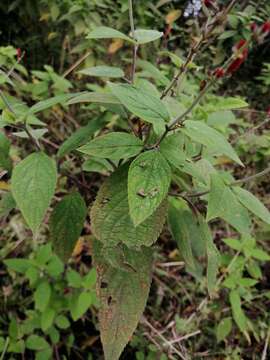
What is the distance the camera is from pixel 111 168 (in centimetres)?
100

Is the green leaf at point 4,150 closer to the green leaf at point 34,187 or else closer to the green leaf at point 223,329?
the green leaf at point 34,187

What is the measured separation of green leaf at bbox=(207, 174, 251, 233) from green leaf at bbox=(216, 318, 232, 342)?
0.69m

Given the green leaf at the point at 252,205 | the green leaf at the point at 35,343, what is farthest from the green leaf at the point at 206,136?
the green leaf at the point at 35,343

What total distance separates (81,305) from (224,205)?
2.05ft

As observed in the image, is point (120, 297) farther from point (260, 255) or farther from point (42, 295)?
point (260, 255)

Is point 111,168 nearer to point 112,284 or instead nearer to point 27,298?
point 112,284

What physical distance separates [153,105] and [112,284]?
33 cm

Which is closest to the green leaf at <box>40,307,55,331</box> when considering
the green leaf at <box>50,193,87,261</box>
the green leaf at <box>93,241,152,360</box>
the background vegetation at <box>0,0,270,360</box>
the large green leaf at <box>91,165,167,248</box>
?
the background vegetation at <box>0,0,270,360</box>

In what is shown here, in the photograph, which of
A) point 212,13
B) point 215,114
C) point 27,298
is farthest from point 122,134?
point 27,298

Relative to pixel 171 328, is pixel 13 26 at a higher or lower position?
higher

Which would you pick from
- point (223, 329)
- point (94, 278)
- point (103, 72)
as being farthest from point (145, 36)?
point (223, 329)

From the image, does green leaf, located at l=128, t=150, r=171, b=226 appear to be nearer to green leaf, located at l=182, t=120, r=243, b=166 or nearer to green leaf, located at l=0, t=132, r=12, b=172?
green leaf, located at l=182, t=120, r=243, b=166

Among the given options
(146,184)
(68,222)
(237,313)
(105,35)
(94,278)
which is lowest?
(237,313)

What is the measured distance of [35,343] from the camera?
3.89 ft
